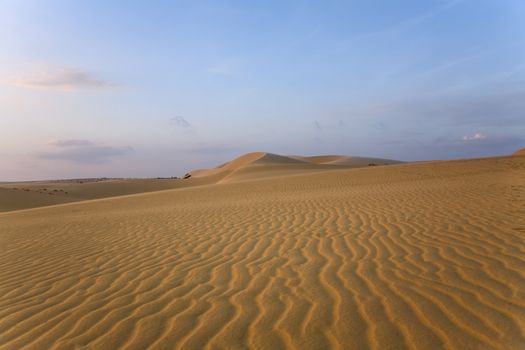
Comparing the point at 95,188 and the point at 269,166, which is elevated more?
the point at 269,166

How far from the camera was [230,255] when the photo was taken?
6020 mm

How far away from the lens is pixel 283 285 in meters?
4.35

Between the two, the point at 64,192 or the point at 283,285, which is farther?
the point at 64,192

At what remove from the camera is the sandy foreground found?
318cm

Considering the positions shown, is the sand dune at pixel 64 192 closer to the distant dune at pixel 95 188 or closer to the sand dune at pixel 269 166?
the distant dune at pixel 95 188

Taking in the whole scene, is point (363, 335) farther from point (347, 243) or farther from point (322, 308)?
Answer: point (347, 243)

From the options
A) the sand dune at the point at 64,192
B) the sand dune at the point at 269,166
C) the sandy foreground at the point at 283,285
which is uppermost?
the sand dune at the point at 269,166

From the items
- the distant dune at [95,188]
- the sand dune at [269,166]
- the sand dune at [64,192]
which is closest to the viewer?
the sand dune at [64,192]

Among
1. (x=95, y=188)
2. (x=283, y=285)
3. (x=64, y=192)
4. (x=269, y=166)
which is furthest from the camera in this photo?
(x=269, y=166)

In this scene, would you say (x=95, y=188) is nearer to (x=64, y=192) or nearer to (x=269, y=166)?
(x=64, y=192)

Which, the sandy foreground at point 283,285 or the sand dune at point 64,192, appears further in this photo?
the sand dune at point 64,192

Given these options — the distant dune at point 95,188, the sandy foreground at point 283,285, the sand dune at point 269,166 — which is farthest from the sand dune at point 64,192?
the sandy foreground at point 283,285

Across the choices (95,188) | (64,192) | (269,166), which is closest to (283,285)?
(64,192)

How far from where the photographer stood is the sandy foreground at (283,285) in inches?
125
